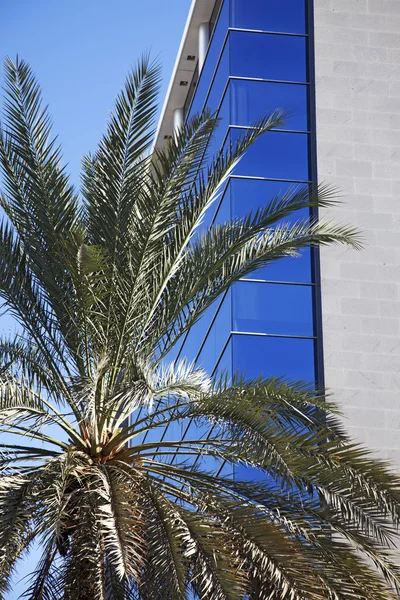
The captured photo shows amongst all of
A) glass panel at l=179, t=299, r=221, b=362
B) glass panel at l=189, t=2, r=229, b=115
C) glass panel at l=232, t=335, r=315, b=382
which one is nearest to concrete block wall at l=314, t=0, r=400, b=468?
glass panel at l=232, t=335, r=315, b=382

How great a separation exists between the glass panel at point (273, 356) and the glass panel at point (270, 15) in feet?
20.8

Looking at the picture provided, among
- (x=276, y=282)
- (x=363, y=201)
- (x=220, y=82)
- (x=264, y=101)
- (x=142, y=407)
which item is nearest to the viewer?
(x=142, y=407)

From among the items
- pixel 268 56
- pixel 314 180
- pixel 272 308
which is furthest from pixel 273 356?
pixel 268 56

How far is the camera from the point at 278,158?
19094 millimetres

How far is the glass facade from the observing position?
58.0 ft

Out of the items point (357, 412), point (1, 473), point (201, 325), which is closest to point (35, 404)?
point (1, 473)

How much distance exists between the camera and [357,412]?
16.7 meters

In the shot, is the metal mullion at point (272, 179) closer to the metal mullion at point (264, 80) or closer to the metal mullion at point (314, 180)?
the metal mullion at point (314, 180)

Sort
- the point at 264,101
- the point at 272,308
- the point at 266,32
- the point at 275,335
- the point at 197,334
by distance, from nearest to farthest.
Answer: the point at 275,335 → the point at 272,308 → the point at 264,101 → the point at 266,32 → the point at 197,334

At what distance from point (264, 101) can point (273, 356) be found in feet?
16.8

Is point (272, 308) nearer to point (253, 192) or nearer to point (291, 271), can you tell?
point (291, 271)

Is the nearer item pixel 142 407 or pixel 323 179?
pixel 142 407

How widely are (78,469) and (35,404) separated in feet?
3.04

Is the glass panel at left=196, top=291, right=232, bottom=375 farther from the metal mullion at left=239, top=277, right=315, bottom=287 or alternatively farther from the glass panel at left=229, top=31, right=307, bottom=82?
the glass panel at left=229, top=31, right=307, bottom=82
